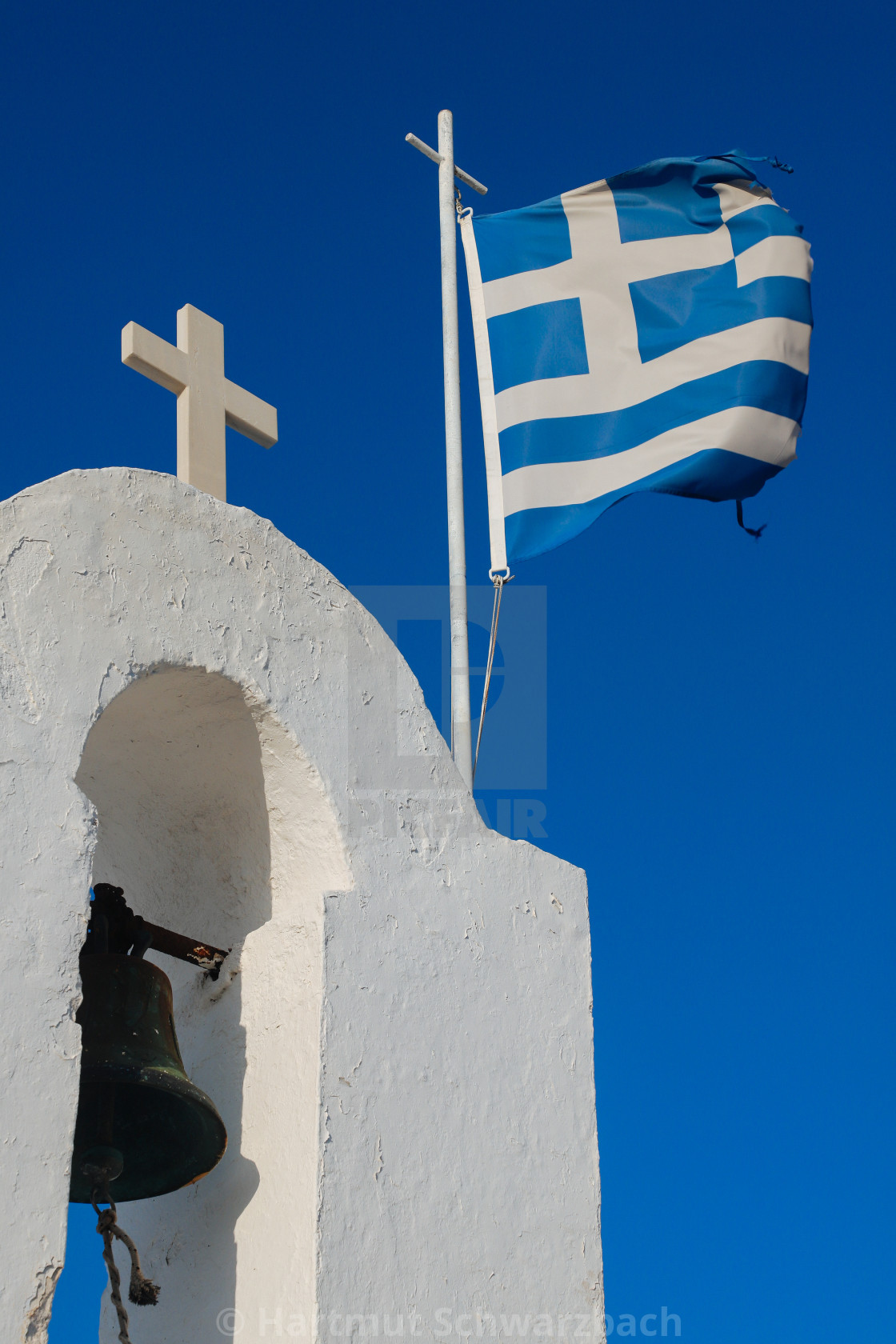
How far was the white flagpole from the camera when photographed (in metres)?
4.20

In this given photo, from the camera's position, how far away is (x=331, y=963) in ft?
10.9

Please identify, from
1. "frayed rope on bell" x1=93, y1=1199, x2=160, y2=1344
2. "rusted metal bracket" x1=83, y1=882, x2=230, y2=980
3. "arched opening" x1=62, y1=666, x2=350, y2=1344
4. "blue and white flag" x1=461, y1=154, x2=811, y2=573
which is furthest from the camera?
"blue and white flag" x1=461, y1=154, x2=811, y2=573

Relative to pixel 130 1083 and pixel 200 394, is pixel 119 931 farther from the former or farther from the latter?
pixel 200 394

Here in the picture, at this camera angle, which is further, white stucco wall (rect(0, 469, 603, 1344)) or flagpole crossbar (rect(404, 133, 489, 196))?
flagpole crossbar (rect(404, 133, 489, 196))

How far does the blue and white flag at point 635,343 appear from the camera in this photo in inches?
Result: 201

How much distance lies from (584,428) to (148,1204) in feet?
10.2

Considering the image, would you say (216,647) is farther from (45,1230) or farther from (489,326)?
(489,326)

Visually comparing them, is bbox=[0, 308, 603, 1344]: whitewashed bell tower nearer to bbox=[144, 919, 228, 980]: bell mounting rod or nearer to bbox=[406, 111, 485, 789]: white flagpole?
bbox=[144, 919, 228, 980]: bell mounting rod

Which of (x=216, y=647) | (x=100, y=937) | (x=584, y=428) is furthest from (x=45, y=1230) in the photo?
(x=584, y=428)

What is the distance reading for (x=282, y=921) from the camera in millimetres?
3473

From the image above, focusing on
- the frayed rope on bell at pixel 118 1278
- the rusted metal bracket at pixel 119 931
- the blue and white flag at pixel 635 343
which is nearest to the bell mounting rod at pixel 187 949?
the rusted metal bracket at pixel 119 931

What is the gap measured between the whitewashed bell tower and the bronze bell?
0.11 metres

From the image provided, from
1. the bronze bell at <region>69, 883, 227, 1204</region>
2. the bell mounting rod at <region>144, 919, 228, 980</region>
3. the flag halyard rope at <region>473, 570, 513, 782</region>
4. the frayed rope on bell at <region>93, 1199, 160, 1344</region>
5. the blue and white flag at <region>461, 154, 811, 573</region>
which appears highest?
the blue and white flag at <region>461, 154, 811, 573</region>

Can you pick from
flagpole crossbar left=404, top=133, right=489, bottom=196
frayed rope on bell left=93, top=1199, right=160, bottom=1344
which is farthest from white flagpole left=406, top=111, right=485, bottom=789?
frayed rope on bell left=93, top=1199, right=160, bottom=1344
